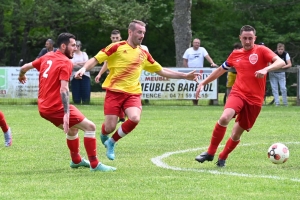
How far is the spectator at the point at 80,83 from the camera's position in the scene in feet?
67.7

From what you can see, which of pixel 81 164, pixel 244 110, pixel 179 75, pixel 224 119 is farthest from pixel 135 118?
pixel 244 110

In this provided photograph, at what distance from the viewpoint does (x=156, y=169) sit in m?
8.83

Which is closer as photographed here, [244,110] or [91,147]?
[91,147]

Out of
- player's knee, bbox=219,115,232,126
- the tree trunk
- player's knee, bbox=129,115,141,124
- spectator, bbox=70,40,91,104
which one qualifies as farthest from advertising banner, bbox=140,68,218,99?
player's knee, bbox=219,115,232,126

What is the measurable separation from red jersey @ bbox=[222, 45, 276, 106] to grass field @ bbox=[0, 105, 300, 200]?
2.80 ft

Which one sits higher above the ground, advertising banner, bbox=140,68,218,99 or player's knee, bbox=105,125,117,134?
advertising banner, bbox=140,68,218,99

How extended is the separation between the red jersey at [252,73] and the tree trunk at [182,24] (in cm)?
1699

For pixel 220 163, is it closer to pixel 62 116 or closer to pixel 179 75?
pixel 179 75

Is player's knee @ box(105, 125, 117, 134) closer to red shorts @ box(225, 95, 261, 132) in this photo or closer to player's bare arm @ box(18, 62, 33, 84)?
player's bare arm @ box(18, 62, 33, 84)

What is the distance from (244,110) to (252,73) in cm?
46

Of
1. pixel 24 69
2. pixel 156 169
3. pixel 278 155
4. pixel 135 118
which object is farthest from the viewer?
pixel 135 118

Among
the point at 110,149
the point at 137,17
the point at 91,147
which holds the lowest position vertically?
the point at 110,149

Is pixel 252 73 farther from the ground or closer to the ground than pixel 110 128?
farther from the ground

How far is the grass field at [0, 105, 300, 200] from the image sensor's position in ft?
23.5
